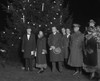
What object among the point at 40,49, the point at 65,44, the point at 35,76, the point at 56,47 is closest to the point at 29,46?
the point at 40,49

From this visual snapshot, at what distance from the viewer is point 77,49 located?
9742 mm

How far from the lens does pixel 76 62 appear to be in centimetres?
973

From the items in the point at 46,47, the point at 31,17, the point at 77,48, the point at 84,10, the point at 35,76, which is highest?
A: the point at 84,10

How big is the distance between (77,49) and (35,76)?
193cm

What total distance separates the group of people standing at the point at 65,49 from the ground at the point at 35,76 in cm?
30

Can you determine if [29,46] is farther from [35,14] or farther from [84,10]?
[84,10]

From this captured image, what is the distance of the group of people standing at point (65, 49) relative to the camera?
9.15m

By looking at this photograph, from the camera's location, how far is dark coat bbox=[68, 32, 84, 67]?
968cm

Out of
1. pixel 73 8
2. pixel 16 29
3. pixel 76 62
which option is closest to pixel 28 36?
pixel 16 29

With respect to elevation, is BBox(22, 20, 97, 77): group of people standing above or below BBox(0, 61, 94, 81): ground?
above

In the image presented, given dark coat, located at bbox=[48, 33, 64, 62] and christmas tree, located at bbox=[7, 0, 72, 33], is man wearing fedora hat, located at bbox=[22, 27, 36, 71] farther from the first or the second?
christmas tree, located at bbox=[7, 0, 72, 33]

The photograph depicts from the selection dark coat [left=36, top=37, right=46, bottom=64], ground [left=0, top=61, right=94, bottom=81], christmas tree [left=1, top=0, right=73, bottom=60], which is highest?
christmas tree [left=1, top=0, right=73, bottom=60]

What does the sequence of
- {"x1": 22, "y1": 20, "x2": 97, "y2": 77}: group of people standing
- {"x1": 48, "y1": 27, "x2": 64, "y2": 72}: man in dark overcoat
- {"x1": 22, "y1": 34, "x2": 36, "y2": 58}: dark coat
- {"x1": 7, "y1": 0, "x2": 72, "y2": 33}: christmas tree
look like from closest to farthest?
1. {"x1": 22, "y1": 20, "x2": 97, "y2": 77}: group of people standing
2. {"x1": 48, "y1": 27, "x2": 64, "y2": 72}: man in dark overcoat
3. {"x1": 22, "y1": 34, "x2": 36, "y2": 58}: dark coat
4. {"x1": 7, "y1": 0, "x2": 72, "y2": 33}: christmas tree

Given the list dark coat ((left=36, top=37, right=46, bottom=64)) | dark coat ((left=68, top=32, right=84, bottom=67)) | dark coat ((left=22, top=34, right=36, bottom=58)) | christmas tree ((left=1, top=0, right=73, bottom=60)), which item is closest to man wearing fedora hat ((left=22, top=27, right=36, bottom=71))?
dark coat ((left=22, top=34, right=36, bottom=58))
